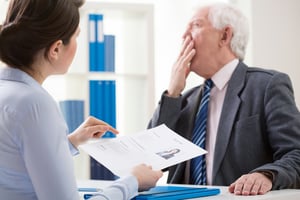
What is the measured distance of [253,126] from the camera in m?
1.98

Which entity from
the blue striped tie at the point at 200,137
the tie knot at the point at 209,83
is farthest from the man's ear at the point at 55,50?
the tie knot at the point at 209,83

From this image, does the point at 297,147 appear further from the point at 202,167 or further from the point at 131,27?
the point at 131,27

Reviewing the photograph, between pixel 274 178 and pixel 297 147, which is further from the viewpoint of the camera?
pixel 297 147

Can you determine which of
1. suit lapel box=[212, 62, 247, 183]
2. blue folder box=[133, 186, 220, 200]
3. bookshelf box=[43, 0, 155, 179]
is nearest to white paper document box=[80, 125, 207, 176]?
blue folder box=[133, 186, 220, 200]

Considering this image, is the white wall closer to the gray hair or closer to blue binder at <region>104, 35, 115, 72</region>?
blue binder at <region>104, 35, 115, 72</region>

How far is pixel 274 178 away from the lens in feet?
5.08

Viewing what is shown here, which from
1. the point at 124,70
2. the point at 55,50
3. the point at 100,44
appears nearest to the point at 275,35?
the point at 124,70

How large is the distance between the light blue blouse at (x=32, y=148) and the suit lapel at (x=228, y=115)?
3.05 feet

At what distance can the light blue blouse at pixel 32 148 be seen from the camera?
1057 mm

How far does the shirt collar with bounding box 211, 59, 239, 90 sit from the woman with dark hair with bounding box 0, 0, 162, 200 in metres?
1.08

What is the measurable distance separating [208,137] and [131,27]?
1626 millimetres

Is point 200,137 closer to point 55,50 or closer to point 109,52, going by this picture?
point 55,50

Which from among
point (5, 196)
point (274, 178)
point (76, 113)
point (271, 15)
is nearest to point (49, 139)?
point (5, 196)

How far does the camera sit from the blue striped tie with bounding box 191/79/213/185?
2078 mm
